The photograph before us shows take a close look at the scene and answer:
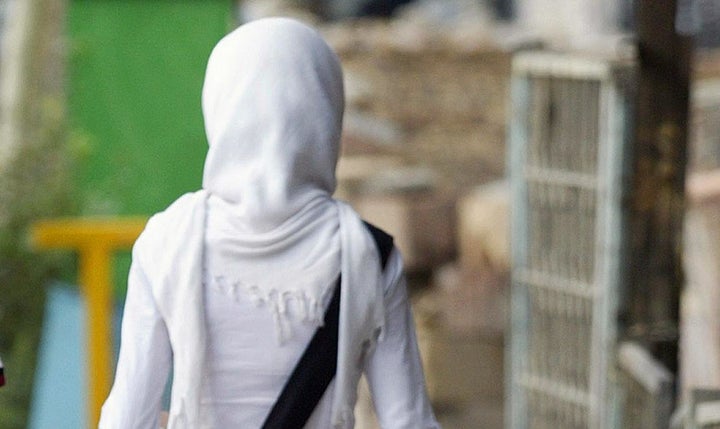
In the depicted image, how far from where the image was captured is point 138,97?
1009 centimetres

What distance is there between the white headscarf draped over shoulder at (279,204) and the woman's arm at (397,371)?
0.03 meters

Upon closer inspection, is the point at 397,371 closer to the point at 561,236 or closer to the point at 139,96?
the point at 561,236

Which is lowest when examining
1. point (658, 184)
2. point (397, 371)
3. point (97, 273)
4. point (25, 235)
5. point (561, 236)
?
point (25, 235)

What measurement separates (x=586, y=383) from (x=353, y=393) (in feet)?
15.1

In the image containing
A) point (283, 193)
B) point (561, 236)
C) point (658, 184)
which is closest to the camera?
point (283, 193)

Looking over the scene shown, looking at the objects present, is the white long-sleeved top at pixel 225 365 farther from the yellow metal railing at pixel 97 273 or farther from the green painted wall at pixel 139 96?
the green painted wall at pixel 139 96

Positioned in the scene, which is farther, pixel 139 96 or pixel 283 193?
pixel 139 96

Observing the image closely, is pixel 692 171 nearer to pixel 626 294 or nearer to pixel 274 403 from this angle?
pixel 626 294

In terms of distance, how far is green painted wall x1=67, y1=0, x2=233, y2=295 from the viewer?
32.5 feet

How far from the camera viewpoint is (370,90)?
1216 centimetres

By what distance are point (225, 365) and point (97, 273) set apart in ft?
12.0

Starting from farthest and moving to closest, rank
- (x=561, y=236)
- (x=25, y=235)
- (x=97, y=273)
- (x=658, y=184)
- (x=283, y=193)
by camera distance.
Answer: (x=25, y=235)
(x=561, y=236)
(x=97, y=273)
(x=658, y=184)
(x=283, y=193)

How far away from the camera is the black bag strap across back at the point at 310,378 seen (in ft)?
10.6

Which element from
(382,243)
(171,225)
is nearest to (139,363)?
(171,225)
